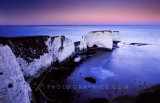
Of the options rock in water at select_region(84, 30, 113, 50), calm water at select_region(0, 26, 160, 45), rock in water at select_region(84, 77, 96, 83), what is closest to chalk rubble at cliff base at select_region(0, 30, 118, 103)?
rock in water at select_region(84, 77, 96, 83)

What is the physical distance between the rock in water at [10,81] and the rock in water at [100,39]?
19.7m

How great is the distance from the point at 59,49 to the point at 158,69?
1565 centimetres

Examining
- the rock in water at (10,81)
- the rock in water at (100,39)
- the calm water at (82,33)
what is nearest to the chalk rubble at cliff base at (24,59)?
the rock in water at (10,81)

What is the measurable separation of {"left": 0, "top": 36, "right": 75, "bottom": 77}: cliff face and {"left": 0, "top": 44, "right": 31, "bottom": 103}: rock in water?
93 cm

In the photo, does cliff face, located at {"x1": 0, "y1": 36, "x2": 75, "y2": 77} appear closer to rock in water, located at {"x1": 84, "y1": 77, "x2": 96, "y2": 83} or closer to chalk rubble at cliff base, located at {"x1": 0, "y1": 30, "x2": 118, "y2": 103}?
chalk rubble at cliff base, located at {"x1": 0, "y1": 30, "x2": 118, "y2": 103}

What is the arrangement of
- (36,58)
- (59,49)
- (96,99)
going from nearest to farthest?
(96,99)
(36,58)
(59,49)

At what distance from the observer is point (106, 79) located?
1145 cm

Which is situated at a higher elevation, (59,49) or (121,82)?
(59,49)

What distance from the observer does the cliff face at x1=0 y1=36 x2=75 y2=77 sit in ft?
27.3

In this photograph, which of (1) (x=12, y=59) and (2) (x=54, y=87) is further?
(2) (x=54, y=87)

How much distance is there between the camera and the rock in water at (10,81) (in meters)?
5.21

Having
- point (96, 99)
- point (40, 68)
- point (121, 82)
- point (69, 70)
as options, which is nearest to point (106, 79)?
point (121, 82)

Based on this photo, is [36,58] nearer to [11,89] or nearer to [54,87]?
[54,87]

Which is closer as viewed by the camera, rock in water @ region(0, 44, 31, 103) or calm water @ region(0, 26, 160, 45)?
rock in water @ region(0, 44, 31, 103)
